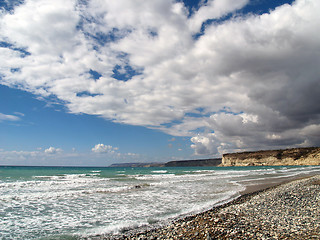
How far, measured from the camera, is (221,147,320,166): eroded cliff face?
4980 inches

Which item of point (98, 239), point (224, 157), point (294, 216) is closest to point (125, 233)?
point (98, 239)

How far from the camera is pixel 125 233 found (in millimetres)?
8188

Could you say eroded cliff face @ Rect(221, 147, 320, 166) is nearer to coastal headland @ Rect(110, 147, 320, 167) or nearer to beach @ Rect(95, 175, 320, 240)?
coastal headland @ Rect(110, 147, 320, 167)

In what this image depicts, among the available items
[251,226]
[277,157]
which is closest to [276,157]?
[277,157]

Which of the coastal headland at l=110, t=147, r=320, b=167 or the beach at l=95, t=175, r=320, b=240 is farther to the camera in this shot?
the coastal headland at l=110, t=147, r=320, b=167

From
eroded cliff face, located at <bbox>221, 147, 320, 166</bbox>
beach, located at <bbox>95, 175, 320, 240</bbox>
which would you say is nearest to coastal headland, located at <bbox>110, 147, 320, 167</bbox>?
eroded cliff face, located at <bbox>221, 147, 320, 166</bbox>

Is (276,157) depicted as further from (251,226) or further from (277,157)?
(251,226)

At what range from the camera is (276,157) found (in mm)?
146000

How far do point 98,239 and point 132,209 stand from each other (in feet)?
15.5

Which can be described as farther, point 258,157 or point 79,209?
point 258,157

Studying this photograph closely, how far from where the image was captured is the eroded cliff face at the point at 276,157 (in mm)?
126488

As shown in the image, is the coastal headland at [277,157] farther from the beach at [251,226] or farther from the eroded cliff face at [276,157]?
the beach at [251,226]

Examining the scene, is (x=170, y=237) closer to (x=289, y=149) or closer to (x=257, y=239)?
(x=257, y=239)

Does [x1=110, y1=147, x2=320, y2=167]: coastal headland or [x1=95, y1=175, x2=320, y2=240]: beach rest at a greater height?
[x1=95, y1=175, x2=320, y2=240]: beach
